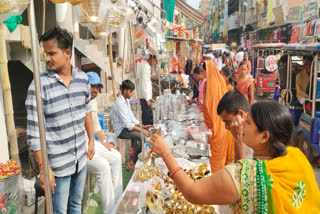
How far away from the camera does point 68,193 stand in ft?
6.43

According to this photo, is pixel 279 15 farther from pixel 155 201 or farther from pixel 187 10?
pixel 155 201

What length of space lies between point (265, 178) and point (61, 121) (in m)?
1.33

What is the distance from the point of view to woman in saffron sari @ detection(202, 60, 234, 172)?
Result: 2730mm

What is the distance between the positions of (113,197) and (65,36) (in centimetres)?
168

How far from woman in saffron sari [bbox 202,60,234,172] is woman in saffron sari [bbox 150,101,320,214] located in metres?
1.54

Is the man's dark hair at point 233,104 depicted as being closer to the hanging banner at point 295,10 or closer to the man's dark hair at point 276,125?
the man's dark hair at point 276,125

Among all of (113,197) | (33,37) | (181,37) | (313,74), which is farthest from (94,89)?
(181,37)

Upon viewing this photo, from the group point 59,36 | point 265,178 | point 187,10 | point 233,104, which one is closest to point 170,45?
point 187,10

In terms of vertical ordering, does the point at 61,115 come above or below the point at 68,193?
above

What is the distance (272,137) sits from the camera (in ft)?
3.75

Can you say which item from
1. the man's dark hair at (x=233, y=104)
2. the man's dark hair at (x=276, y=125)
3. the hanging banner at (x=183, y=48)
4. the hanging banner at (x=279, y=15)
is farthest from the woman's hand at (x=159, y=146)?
the hanging banner at (x=279, y=15)

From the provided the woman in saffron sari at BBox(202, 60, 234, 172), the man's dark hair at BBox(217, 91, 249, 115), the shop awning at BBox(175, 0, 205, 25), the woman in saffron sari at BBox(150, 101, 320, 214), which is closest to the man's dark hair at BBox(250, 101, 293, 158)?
the woman in saffron sari at BBox(150, 101, 320, 214)

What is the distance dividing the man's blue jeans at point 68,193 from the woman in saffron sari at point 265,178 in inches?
40.2

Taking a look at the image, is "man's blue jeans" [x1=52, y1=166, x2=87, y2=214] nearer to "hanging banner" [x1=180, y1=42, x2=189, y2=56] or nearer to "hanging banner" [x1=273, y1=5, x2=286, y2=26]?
"hanging banner" [x1=180, y1=42, x2=189, y2=56]
